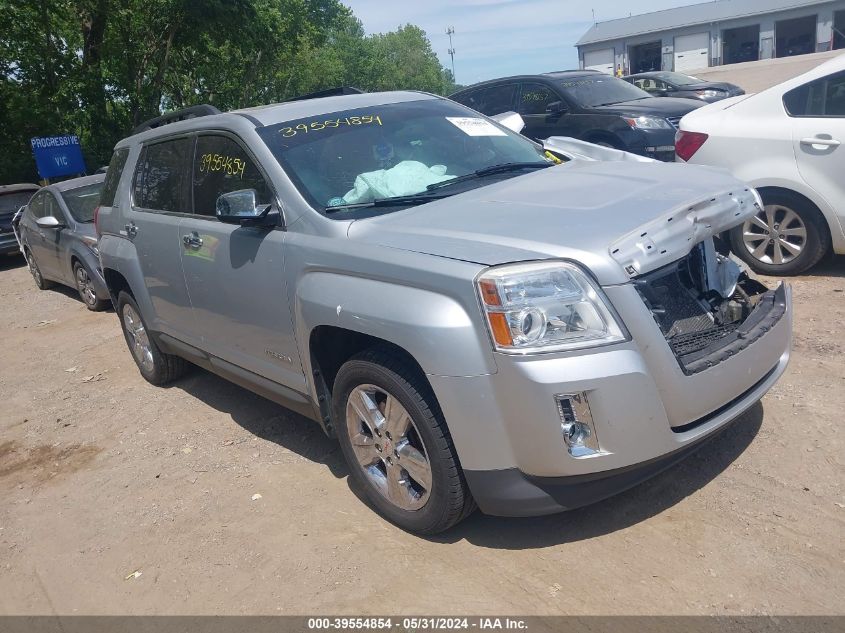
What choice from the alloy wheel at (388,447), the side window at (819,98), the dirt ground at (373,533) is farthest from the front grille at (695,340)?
the side window at (819,98)

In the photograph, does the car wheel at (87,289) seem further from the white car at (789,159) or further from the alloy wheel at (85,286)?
the white car at (789,159)

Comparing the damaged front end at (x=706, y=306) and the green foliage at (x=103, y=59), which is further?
the green foliage at (x=103, y=59)

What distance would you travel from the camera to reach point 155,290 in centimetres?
514

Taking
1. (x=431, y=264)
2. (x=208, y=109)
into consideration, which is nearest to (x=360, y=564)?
(x=431, y=264)

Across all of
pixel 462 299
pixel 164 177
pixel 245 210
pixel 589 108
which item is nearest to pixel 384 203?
pixel 245 210

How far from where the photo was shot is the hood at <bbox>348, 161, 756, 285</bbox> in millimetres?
2881

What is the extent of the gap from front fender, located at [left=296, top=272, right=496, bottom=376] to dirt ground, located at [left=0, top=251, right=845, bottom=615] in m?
0.91

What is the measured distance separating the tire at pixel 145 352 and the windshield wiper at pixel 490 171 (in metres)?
2.73

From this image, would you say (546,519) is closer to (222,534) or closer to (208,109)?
(222,534)

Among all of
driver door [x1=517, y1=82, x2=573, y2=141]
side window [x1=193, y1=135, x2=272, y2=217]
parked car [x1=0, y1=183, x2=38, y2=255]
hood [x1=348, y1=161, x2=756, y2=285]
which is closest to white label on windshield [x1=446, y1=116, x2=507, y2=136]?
hood [x1=348, y1=161, x2=756, y2=285]

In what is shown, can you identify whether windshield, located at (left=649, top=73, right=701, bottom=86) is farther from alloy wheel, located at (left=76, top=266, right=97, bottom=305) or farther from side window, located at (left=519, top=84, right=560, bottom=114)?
alloy wheel, located at (left=76, top=266, right=97, bottom=305)

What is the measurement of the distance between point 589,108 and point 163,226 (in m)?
6.96

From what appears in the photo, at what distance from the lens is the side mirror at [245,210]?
372 centimetres

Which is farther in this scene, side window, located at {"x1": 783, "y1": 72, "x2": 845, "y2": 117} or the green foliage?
the green foliage
